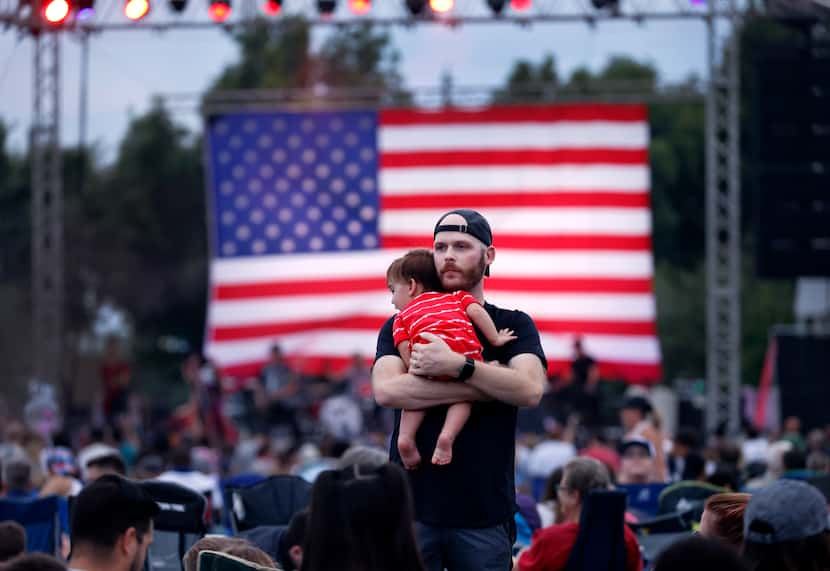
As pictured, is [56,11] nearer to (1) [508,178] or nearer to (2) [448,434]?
(1) [508,178]

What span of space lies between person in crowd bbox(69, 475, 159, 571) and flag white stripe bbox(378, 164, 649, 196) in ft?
48.7

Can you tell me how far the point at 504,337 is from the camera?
431 cm

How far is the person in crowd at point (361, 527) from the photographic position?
3.28 metres

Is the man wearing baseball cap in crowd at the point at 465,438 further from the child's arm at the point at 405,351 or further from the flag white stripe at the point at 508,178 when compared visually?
the flag white stripe at the point at 508,178

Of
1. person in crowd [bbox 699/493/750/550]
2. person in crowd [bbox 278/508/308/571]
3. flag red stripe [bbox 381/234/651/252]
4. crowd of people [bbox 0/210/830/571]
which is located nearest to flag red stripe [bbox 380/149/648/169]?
flag red stripe [bbox 381/234/651/252]

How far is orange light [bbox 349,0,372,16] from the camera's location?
1591 cm

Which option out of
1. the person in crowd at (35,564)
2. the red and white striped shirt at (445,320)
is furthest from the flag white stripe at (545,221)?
the person in crowd at (35,564)

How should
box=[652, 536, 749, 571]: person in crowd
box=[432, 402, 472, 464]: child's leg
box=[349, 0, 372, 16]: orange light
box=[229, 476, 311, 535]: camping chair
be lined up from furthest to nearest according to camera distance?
box=[349, 0, 372, 16]: orange light, box=[229, 476, 311, 535]: camping chair, box=[432, 402, 472, 464]: child's leg, box=[652, 536, 749, 571]: person in crowd

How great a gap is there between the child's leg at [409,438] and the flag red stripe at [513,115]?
48.2 feet

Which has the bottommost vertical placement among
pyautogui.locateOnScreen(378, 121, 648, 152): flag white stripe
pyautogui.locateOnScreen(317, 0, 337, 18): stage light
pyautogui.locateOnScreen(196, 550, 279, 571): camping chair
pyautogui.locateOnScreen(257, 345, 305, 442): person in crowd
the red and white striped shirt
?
pyautogui.locateOnScreen(257, 345, 305, 442): person in crowd

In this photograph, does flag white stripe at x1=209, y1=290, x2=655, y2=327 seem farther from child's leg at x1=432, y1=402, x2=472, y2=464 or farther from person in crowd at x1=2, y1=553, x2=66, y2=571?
person in crowd at x1=2, y1=553, x2=66, y2=571

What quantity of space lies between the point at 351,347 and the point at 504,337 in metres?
14.9

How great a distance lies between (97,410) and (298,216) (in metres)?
4.55

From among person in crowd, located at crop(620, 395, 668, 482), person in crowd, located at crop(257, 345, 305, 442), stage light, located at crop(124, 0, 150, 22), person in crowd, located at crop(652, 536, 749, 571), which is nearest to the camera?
person in crowd, located at crop(652, 536, 749, 571)
